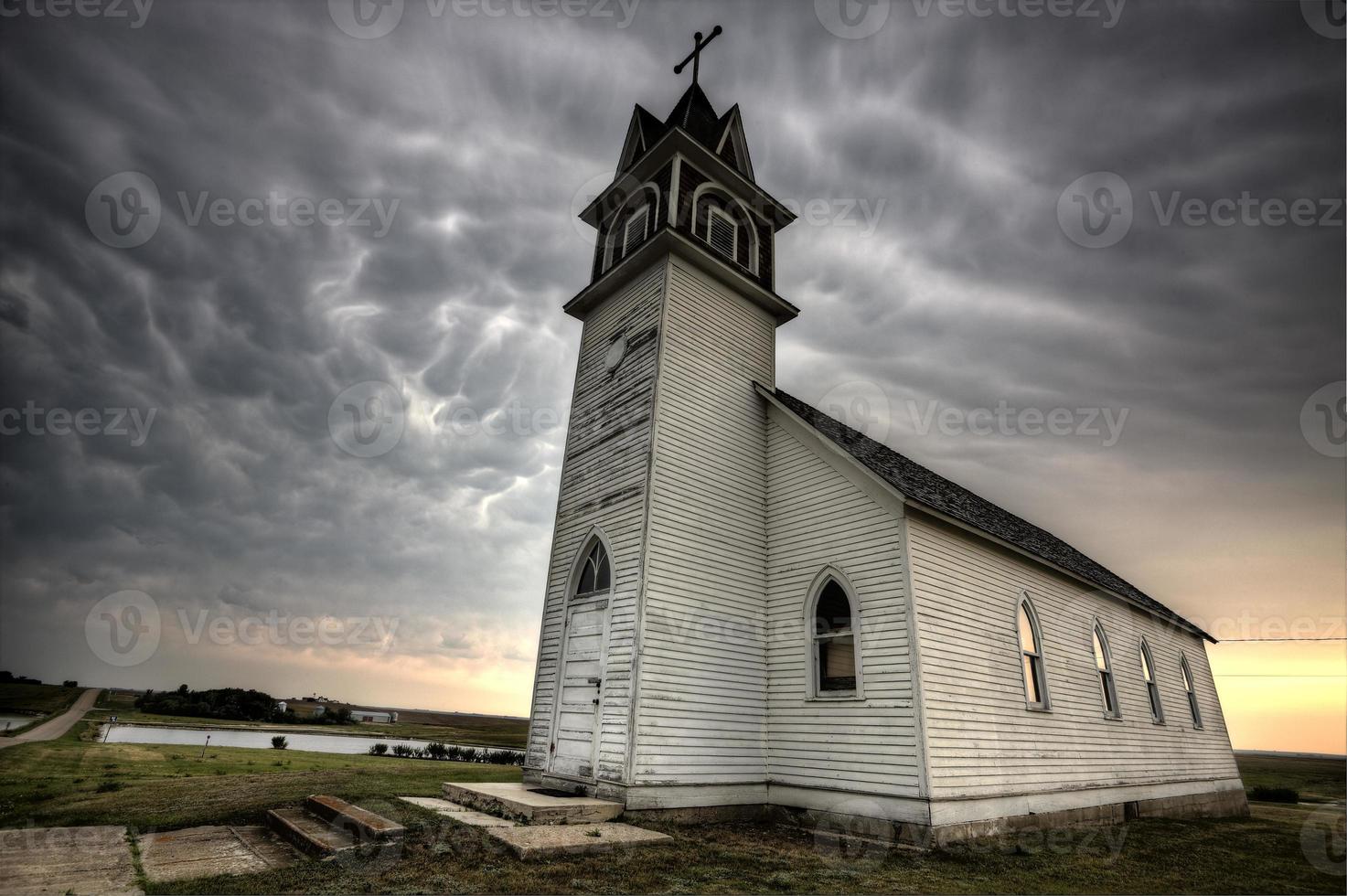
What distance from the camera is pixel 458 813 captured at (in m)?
9.27

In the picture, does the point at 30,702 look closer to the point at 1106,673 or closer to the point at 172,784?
the point at 172,784

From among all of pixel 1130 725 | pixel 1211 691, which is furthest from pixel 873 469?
pixel 1211 691

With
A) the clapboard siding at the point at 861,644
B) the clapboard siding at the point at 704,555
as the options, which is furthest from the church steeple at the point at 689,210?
the clapboard siding at the point at 861,644

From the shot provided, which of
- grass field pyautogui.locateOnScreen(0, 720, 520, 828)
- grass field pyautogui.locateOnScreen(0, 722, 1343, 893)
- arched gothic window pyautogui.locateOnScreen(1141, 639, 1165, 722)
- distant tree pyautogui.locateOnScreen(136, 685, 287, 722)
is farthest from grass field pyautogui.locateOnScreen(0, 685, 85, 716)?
arched gothic window pyautogui.locateOnScreen(1141, 639, 1165, 722)

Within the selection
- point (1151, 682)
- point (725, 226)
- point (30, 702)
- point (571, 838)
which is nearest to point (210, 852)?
point (571, 838)

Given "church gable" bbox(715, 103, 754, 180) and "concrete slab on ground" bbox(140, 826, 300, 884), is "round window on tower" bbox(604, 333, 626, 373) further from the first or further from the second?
"concrete slab on ground" bbox(140, 826, 300, 884)

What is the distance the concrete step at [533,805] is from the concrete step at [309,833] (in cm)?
230

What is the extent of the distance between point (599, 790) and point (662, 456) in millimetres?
5995

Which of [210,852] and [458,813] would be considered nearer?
[210,852]

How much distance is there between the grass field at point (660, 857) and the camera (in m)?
6.38

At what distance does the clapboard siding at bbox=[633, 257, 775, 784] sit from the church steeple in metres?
0.82

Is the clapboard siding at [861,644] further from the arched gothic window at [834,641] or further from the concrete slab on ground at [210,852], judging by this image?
the concrete slab on ground at [210,852]

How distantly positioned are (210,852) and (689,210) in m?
14.4

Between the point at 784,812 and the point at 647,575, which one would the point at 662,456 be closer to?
the point at 647,575
